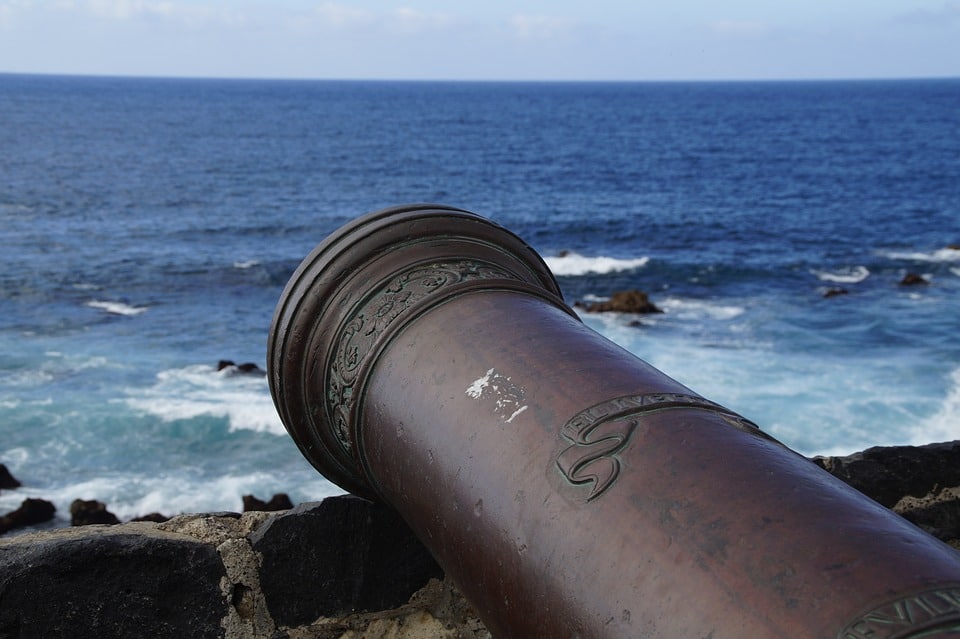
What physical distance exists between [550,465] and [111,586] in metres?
1.46

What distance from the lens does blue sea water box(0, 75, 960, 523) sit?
43.2 ft

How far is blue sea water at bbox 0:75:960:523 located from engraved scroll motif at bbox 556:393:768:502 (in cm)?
969

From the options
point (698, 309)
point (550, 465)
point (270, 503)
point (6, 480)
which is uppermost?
point (550, 465)

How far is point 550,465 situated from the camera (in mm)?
1979

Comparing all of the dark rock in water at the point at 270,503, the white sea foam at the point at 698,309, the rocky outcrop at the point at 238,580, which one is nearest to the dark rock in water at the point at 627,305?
the white sea foam at the point at 698,309

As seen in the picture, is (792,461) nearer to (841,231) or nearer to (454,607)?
(454,607)

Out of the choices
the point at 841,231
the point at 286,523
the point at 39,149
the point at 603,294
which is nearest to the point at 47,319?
the point at 603,294

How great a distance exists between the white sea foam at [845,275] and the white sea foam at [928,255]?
1872 mm

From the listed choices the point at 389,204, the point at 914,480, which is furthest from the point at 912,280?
the point at 914,480

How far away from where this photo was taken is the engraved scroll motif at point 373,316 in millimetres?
2662

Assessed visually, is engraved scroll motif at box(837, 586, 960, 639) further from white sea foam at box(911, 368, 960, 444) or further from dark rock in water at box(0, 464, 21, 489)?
white sea foam at box(911, 368, 960, 444)

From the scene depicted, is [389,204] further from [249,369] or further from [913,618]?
[913,618]

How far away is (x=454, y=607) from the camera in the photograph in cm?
326

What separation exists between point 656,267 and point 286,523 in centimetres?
2321
